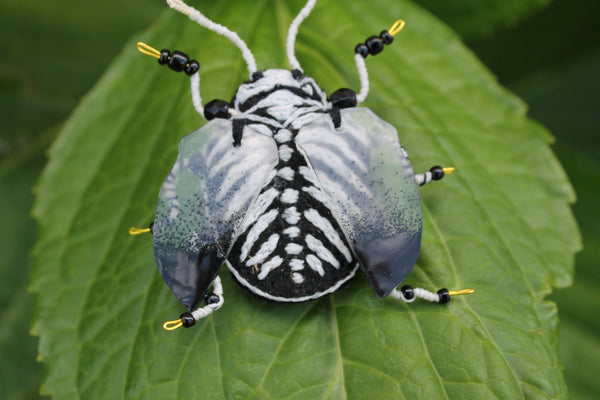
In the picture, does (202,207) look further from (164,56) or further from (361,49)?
(361,49)

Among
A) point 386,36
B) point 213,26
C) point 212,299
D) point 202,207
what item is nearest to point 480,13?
point 386,36

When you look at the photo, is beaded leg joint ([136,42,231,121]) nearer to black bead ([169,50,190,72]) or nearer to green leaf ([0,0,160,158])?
black bead ([169,50,190,72])

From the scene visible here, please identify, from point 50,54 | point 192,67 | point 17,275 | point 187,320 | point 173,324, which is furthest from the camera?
point 50,54

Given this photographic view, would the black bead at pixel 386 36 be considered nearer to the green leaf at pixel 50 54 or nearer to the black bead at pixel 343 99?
the black bead at pixel 343 99

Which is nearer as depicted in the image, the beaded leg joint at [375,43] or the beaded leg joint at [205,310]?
the beaded leg joint at [205,310]

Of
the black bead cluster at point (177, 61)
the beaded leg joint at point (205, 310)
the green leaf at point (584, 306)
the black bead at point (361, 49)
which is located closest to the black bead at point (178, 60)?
the black bead cluster at point (177, 61)

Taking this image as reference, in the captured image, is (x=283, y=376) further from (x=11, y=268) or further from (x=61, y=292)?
(x=11, y=268)

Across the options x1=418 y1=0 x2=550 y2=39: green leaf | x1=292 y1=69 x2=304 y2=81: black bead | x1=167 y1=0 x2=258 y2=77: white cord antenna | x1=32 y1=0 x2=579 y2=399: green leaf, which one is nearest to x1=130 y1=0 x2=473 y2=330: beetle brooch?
x1=32 y1=0 x2=579 y2=399: green leaf

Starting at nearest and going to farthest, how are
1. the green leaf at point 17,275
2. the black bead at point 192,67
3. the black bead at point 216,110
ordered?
1. the black bead at point 216,110
2. the black bead at point 192,67
3. the green leaf at point 17,275
